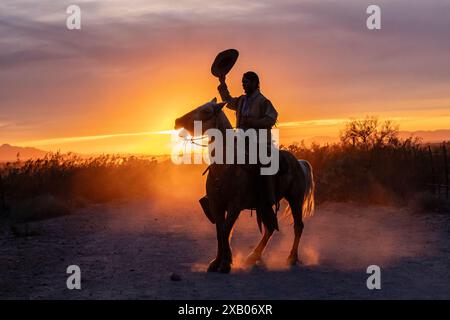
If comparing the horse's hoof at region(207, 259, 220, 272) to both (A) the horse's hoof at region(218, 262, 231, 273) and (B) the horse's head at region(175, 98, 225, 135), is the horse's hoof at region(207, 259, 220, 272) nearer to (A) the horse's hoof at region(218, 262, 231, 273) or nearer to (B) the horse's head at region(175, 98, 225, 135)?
(A) the horse's hoof at region(218, 262, 231, 273)

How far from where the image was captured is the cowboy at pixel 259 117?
32.1 ft

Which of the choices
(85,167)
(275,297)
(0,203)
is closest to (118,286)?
(275,297)

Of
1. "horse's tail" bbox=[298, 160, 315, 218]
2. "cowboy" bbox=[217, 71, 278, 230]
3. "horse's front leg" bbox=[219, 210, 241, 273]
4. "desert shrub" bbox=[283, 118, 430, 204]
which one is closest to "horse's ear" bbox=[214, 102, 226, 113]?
"cowboy" bbox=[217, 71, 278, 230]

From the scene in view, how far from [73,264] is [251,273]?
10.7 ft

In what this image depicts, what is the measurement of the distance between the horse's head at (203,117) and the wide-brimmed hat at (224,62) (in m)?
1.24

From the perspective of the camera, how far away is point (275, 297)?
25.2 feet

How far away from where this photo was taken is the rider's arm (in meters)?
10.3

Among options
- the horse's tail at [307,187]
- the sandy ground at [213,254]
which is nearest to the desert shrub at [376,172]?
the sandy ground at [213,254]

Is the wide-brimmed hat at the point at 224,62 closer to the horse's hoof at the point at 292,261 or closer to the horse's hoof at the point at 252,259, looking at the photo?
the horse's hoof at the point at 252,259

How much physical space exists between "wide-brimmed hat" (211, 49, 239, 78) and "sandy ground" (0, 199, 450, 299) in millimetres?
3235

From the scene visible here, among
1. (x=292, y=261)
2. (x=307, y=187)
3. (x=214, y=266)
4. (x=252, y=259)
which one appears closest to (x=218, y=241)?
(x=214, y=266)

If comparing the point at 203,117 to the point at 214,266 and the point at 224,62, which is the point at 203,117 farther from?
the point at 214,266

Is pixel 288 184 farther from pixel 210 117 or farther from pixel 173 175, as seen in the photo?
pixel 173 175

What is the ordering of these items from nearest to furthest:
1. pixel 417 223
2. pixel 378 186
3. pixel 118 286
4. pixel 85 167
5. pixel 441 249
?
1. pixel 118 286
2. pixel 441 249
3. pixel 417 223
4. pixel 378 186
5. pixel 85 167
